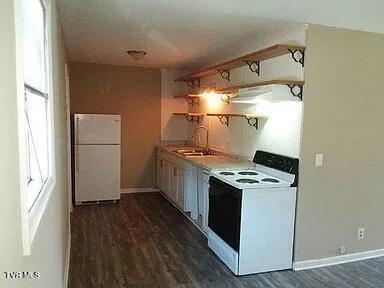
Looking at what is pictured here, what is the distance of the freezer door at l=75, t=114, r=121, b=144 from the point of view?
541cm

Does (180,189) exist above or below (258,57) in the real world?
below

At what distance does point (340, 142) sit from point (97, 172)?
383cm

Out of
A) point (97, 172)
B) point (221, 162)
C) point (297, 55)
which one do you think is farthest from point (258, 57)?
point (97, 172)

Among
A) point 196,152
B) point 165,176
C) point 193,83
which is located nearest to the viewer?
point 196,152

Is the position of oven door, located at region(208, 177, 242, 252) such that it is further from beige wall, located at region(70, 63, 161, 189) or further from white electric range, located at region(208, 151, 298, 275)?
beige wall, located at region(70, 63, 161, 189)

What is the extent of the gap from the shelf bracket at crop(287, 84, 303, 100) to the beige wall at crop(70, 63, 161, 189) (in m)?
3.58

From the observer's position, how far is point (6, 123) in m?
0.81

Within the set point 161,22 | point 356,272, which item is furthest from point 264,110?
point 356,272

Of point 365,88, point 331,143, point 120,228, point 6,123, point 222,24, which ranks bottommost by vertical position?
point 120,228

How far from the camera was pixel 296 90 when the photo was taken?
3232 millimetres

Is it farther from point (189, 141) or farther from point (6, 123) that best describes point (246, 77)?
point (6, 123)

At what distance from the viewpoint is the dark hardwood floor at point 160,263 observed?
3039 mm

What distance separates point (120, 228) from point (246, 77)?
2.58 meters

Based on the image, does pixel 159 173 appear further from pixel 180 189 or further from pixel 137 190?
pixel 180 189
